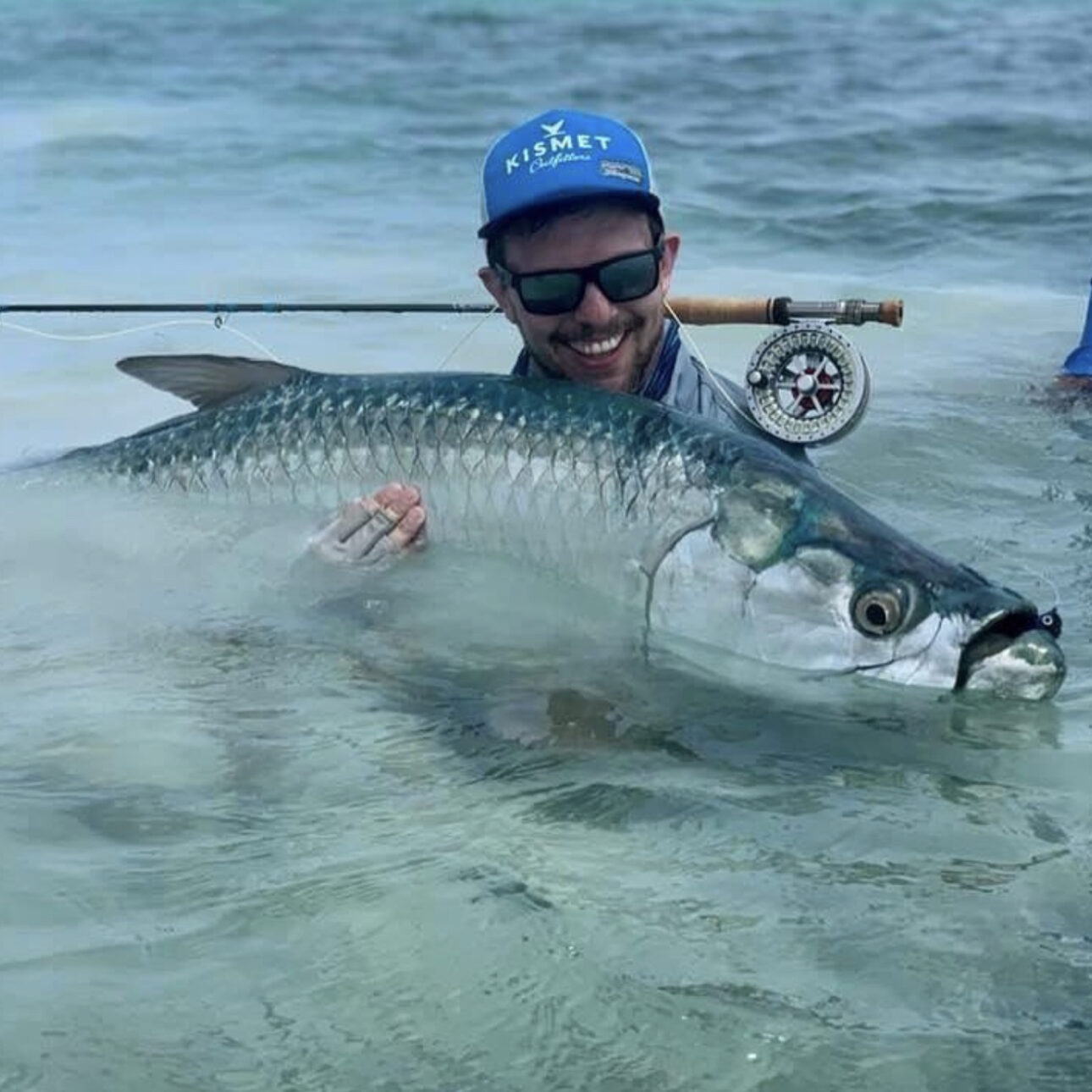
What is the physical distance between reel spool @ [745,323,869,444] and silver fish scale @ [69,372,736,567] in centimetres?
54

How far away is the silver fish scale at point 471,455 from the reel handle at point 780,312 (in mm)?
743

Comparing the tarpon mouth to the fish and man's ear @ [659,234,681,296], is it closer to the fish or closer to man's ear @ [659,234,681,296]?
the fish

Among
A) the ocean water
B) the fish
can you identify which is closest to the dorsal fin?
the fish

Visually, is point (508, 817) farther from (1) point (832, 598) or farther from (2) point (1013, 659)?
(2) point (1013, 659)

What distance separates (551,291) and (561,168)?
250mm

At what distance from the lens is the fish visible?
3.33m

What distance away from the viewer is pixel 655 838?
296 centimetres

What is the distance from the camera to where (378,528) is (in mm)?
3834

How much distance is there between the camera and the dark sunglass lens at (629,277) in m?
3.82

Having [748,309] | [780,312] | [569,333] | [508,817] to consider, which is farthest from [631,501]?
[748,309]

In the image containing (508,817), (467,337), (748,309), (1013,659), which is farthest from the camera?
(467,337)

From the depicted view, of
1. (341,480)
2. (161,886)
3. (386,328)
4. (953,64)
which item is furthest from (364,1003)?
(953,64)

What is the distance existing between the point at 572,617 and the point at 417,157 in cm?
1089

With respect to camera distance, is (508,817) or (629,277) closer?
(508,817)
